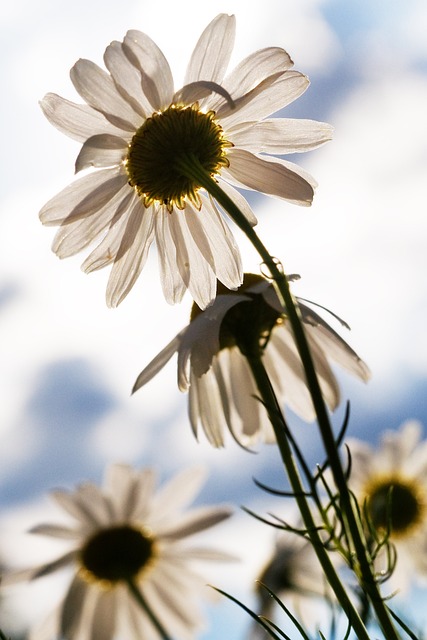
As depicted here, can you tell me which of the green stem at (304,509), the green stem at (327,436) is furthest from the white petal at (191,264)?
the green stem at (327,436)

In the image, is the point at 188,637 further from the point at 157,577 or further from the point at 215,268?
the point at 215,268

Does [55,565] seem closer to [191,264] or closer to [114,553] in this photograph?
[114,553]

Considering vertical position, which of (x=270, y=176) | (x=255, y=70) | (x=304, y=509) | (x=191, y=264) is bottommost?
(x=304, y=509)

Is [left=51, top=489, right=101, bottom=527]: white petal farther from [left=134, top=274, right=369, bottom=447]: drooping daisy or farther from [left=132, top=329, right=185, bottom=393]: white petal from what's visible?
[left=132, top=329, right=185, bottom=393]: white petal

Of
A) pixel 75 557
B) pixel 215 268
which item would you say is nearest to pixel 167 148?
pixel 215 268

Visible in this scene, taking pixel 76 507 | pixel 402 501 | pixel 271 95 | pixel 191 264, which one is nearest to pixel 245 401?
pixel 191 264

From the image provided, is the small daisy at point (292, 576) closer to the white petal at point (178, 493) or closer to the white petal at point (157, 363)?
the white petal at point (178, 493)

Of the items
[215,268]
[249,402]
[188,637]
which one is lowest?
[188,637]
